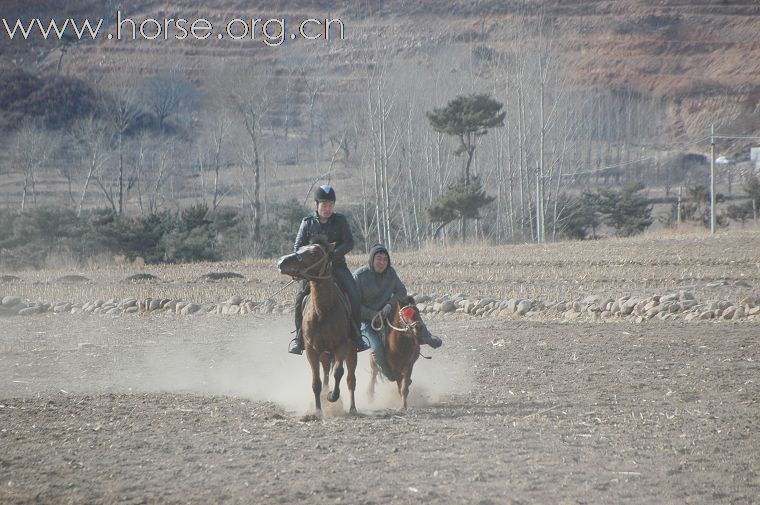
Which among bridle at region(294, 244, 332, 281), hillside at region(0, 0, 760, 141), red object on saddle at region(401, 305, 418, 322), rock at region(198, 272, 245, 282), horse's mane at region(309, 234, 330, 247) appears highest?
hillside at region(0, 0, 760, 141)

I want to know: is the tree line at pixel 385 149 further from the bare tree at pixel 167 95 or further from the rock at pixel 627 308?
the rock at pixel 627 308

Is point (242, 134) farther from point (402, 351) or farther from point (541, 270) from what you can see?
point (402, 351)

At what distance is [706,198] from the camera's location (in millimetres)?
63188

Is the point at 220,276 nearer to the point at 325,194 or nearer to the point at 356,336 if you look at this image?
the point at 356,336

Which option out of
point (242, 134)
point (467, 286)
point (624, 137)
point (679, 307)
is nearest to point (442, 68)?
point (242, 134)

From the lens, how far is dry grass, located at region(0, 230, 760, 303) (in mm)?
25109

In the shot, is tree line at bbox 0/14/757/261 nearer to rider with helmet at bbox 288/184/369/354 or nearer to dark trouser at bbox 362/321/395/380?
dark trouser at bbox 362/321/395/380

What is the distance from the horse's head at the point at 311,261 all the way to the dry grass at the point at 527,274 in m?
12.8

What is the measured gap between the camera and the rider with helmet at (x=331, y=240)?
1140 centimetres

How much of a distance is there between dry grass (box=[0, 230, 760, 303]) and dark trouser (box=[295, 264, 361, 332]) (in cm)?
1205

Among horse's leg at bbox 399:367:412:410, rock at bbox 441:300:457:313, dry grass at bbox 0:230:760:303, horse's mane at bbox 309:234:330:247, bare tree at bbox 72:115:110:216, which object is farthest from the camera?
bare tree at bbox 72:115:110:216

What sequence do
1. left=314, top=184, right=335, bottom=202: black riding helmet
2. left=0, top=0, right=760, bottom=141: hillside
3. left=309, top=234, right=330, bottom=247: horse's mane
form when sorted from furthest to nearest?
left=0, top=0, right=760, bottom=141: hillside
left=314, top=184, right=335, bottom=202: black riding helmet
left=309, top=234, right=330, bottom=247: horse's mane

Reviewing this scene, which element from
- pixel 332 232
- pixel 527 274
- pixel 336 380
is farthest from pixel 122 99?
pixel 336 380

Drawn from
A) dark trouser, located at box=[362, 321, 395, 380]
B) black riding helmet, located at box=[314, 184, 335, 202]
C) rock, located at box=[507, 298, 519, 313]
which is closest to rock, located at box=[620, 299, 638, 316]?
rock, located at box=[507, 298, 519, 313]
